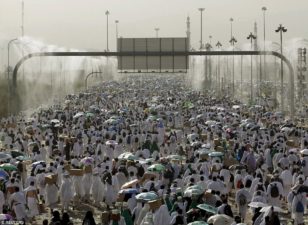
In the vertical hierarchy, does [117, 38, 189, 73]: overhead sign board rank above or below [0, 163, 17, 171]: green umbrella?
above

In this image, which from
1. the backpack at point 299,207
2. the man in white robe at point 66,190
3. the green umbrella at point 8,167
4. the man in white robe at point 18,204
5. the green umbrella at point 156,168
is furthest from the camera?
the green umbrella at point 156,168

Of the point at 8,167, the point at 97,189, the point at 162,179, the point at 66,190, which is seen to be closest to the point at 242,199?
the point at 162,179

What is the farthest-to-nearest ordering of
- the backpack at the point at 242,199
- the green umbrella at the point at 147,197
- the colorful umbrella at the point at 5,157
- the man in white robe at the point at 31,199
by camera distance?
the colorful umbrella at the point at 5,157 < the man in white robe at the point at 31,199 < the backpack at the point at 242,199 < the green umbrella at the point at 147,197

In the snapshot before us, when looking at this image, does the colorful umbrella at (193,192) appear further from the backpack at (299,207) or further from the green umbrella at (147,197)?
the backpack at (299,207)

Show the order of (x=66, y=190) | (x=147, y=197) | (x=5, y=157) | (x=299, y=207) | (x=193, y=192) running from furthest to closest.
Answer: (x=5, y=157) → (x=66, y=190) → (x=299, y=207) → (x=193, y=192) → (x=147, y=197)

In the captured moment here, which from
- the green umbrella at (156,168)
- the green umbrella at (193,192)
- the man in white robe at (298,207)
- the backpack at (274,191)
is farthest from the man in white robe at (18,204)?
the man in white robe at (298,207)

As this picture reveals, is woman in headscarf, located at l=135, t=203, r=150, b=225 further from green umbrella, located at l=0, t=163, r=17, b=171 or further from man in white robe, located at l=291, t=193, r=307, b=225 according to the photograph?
green umbrella, located at l=0, t=163, r=17, b=171

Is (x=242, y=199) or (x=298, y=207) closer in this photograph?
(x=298, y=207)

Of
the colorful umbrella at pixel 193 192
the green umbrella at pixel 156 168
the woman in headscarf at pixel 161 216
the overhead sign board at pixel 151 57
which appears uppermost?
the overhead sign board at pixel 151 57

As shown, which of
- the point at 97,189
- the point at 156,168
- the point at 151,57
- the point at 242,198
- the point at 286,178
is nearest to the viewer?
the point at 242,198

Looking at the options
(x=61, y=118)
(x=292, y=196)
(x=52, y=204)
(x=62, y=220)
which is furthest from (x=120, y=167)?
(x=61, y=118)

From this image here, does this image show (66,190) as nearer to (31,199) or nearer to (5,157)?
(31,199)

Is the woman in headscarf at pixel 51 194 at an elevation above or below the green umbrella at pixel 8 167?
below

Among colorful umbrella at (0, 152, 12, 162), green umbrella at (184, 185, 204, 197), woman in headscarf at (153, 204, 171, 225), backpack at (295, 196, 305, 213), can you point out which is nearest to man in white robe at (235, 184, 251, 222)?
backpack at (295, 196, 305, 213)
